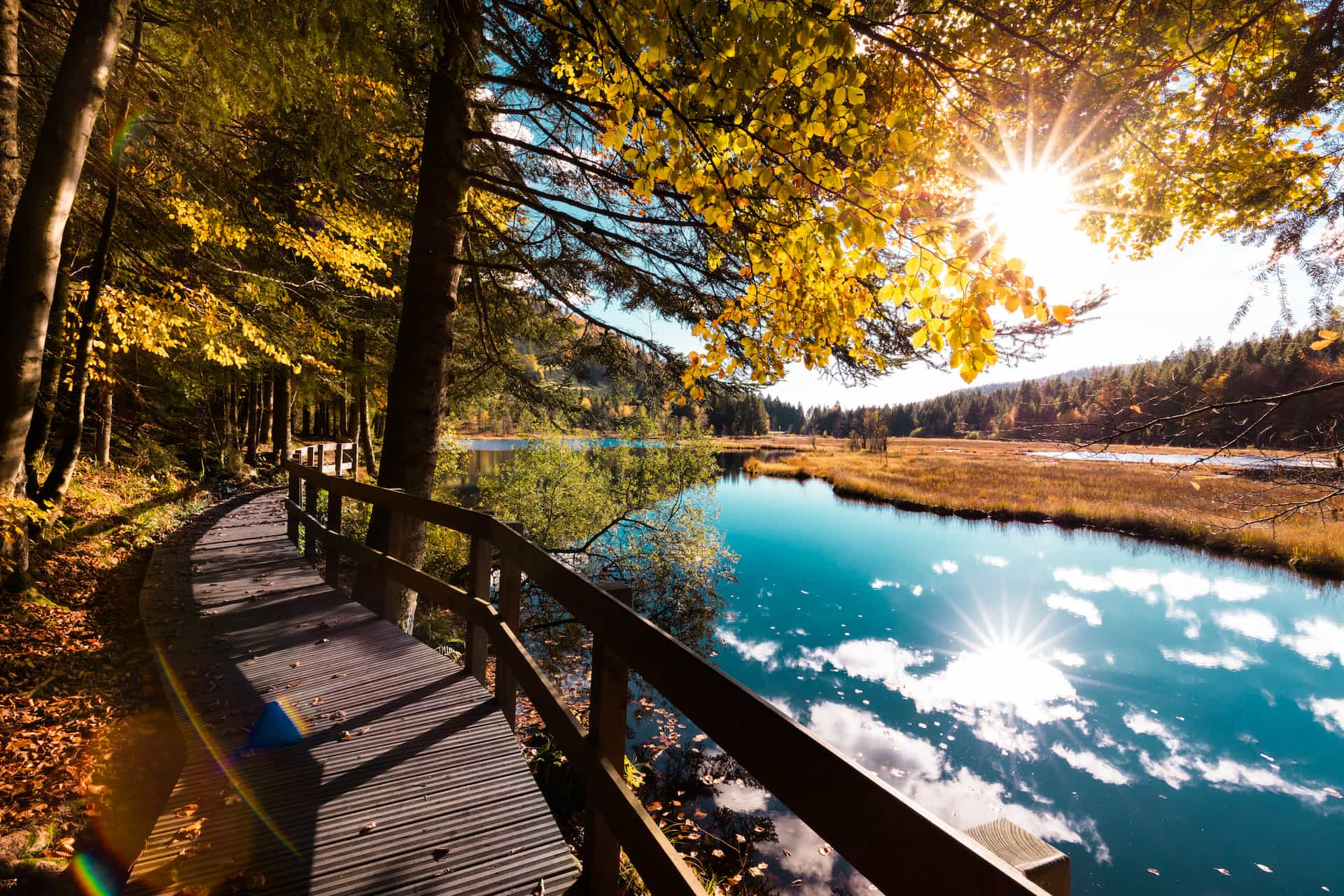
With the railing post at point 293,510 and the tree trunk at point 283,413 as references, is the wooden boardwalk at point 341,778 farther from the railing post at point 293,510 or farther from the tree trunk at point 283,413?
the tree trunk at point 283,413

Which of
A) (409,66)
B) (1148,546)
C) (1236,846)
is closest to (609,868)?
(409,66)

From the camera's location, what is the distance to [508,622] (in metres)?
3.58

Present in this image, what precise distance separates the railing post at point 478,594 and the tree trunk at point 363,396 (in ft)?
32.8

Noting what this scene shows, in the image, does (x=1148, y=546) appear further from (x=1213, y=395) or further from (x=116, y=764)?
(x=116, y=764)

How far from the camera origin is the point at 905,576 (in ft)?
72.7

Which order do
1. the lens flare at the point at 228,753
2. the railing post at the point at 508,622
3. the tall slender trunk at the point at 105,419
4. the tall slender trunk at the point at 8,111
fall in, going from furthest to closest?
the tall slender trunk at the point at 105,419 < the tall slender trunk at the point at 8,111 < the railing post at the point at 508,622 < the lens flare at the point at 228,753

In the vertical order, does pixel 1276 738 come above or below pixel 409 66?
below

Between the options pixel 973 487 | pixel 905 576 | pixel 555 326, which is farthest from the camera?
pixel 973 487

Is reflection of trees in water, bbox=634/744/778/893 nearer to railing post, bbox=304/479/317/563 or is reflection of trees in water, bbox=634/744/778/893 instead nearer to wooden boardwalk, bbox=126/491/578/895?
wooden boardwalk, bbox=126/491/578/895

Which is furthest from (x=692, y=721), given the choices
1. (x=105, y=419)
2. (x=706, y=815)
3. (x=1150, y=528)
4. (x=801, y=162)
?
(x=1150, y=528)

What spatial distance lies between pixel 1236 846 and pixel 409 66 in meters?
15.7

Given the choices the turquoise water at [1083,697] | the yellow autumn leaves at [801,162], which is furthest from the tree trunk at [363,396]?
the turquoise water at [1083,697]

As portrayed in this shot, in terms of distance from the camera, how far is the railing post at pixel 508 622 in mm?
3480

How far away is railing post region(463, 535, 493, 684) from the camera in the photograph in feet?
13.0
